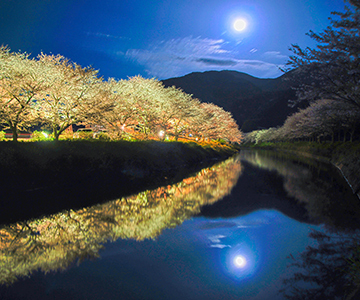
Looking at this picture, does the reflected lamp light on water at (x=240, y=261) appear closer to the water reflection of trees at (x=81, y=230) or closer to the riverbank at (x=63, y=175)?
the water reflection of trees at (x=81, y=230)

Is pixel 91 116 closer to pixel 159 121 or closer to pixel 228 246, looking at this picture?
pixel 159 121

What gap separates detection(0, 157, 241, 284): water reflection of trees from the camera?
17.5ft

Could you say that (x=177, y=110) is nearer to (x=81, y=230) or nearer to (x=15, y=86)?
(x=15, y=86)

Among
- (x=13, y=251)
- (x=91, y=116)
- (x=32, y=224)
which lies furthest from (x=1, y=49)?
(x=13, y=251)

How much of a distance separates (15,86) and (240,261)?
21417mm

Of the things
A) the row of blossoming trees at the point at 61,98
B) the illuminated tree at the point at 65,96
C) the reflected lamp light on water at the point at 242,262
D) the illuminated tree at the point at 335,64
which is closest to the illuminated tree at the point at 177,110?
the row of blossoming trees at the point at 61,98

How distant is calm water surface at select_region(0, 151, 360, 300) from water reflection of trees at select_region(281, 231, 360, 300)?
10 centimetres

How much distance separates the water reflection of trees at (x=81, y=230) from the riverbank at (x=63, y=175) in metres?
1.30

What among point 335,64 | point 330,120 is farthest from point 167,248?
point 330,120

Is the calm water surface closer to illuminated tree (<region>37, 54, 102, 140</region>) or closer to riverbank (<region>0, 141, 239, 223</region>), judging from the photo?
riverbank (<region>0, 141, 239, 223</region>)

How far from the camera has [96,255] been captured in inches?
221

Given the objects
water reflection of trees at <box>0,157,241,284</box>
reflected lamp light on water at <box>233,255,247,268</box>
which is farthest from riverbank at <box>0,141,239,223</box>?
reflected lamp light on water at <box>233,255,247,268</box>

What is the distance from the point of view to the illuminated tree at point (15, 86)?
1911cm

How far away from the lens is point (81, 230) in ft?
24.0
